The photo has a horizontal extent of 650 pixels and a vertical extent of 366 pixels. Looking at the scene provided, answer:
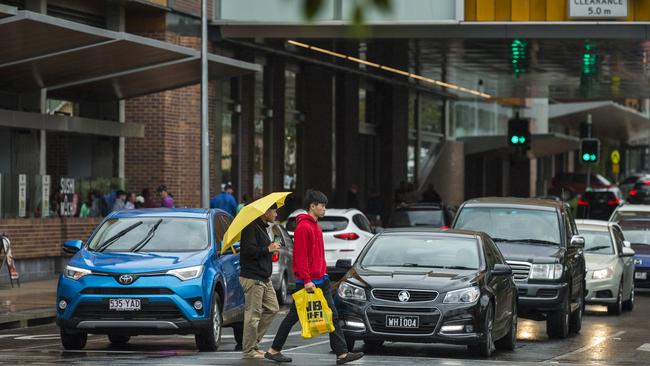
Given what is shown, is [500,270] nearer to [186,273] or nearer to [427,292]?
[427,292]

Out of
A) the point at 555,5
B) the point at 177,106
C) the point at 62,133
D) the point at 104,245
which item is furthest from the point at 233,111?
the point at 104,245

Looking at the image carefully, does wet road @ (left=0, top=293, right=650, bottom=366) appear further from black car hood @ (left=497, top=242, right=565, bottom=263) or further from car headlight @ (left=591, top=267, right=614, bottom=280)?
car headlight @ (left=591, top=267, right=614, bottom=280)

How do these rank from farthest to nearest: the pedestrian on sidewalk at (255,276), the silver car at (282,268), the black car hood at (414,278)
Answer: the silver car at (282,268) → the black car hood at (414,278) → the pedestrian on sidewalk at (255,276)

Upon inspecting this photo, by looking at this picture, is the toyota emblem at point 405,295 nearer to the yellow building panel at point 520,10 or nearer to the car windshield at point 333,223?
the car windshield at point 333,223

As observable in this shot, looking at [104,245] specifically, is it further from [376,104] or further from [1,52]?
[376,104]

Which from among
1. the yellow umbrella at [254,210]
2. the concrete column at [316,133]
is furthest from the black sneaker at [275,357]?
the concrete column at [316,133]

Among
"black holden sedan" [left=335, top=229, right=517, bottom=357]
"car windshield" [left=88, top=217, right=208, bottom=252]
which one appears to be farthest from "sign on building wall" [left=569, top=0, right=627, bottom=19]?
"car windshield" [left=88, top=217, right=208, bottom=252]

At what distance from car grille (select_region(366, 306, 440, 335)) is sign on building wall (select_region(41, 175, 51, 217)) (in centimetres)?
1459

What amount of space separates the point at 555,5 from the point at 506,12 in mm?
1072

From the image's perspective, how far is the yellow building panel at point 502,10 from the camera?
30.0 meters

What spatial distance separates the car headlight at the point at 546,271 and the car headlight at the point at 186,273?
198 inches

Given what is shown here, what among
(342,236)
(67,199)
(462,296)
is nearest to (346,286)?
(462,296)

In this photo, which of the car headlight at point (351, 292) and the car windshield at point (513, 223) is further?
the car windshield at point (513, 223)

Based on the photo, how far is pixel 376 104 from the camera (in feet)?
165
